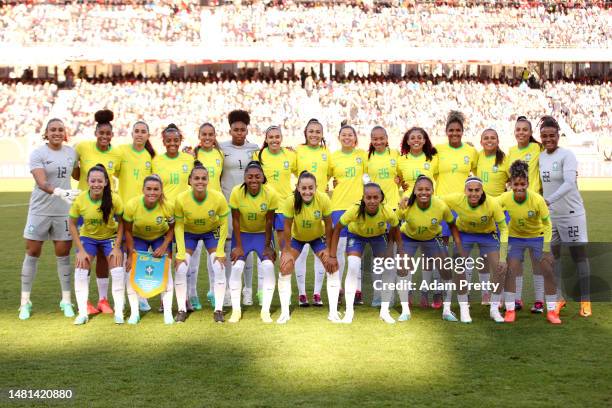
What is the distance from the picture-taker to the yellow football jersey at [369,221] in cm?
841

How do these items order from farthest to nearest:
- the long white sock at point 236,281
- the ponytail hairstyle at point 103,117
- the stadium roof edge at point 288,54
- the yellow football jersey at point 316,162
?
the stadium roof edge at point 288,54 < the yellow football jersey at point 316,162 < the ponytail hairstyle at point 103,117 < the long white sock at point 236,281

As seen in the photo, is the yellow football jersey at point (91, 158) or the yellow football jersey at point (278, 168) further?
the yellow football jersey at point (278, 168)

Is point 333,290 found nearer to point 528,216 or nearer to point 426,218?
point 426,218

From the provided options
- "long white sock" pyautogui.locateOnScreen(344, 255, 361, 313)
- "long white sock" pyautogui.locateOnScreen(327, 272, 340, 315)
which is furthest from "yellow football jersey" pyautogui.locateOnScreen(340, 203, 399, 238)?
"long white sock" pyautogui.locateOnScreen(327, 272, 340, 315)

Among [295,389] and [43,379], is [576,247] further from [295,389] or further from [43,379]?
[43,379]

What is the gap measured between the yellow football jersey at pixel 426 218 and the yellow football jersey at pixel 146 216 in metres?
2.26

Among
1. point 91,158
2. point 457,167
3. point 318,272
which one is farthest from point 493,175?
point 91,158

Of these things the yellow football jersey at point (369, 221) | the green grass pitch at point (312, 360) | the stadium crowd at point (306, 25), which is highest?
the stadium crowd at point (306, 25)

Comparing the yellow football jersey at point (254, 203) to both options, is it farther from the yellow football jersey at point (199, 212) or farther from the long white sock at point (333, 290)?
the long white sock at point (333, 290)

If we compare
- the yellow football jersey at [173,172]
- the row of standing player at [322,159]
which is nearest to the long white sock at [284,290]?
the row of standing player at [322,159]

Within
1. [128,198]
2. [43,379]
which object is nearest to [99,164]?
[128,198]

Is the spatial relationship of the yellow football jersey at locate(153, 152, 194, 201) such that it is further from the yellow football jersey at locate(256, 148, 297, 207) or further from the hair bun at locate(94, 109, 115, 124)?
the yellow football jersey at locate(256, 148, 297, 207)

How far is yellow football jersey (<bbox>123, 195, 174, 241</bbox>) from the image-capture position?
27.7ft

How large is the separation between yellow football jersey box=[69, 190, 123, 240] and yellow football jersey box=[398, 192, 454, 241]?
2.74 meters
